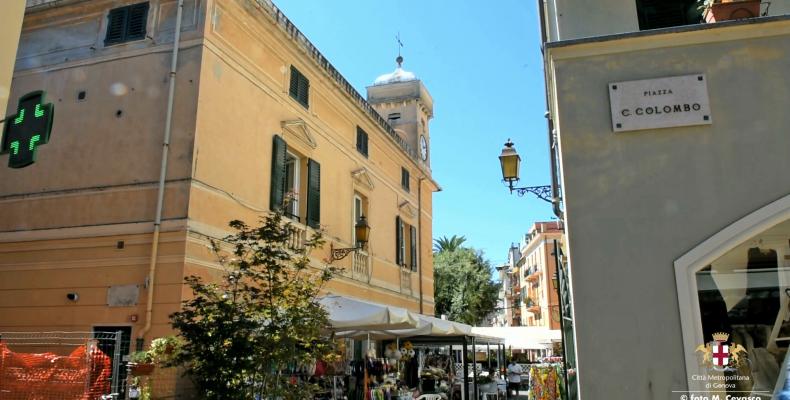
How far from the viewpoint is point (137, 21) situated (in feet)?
35.0

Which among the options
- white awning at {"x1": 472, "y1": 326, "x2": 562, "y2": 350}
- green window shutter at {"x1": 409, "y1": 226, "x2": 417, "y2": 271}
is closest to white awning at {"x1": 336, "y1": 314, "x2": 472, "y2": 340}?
green window shutter at {"x1": 409, "y1": 226, "x2": 417, "y2": 271}

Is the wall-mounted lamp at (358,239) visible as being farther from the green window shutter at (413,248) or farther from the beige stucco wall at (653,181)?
the beige stucco wall at (653,181)

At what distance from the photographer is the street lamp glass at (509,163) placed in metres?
9.04

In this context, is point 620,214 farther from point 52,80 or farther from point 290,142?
point 52,80

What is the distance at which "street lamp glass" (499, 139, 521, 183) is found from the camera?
9039 millimetres

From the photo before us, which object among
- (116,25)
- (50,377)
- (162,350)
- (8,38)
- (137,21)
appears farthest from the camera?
(116,25)

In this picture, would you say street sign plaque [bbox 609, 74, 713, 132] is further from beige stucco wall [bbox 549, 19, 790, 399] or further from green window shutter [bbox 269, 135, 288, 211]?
→ green window shutter [bbox 269, 135, 288, 211]

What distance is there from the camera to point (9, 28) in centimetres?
677

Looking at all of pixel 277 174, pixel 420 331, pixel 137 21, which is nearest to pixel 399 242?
pixel 420 331

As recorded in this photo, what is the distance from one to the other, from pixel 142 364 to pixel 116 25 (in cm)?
630

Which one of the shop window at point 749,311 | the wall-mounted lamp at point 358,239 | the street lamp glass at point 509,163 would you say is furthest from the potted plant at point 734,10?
the wall-mounted lamp at point 358,239

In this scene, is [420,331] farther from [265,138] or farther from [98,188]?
[98,188]

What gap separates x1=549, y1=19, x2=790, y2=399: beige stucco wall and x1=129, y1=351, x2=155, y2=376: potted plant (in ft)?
18.2

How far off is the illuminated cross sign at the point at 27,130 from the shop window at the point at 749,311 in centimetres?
602
